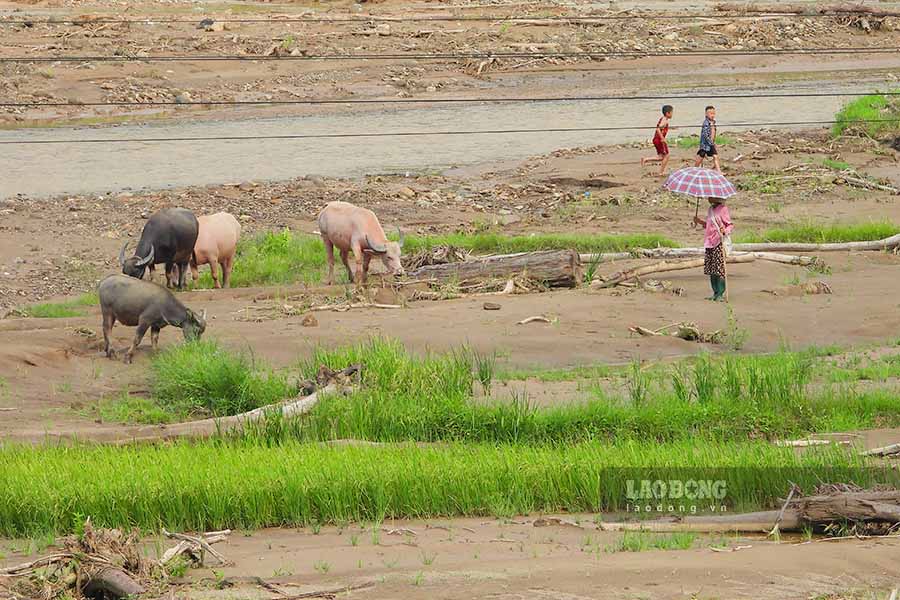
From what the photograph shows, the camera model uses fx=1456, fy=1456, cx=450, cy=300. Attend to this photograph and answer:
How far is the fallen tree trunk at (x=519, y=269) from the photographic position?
17531 mm

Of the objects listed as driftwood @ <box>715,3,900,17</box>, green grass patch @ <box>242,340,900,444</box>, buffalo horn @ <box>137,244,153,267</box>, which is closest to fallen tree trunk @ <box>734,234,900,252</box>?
green grass patch @ <box>242,340,900,444</box>

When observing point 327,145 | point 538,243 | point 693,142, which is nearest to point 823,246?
point 538,243

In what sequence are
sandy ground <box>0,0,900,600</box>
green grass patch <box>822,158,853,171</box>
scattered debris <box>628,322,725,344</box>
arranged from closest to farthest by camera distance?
sandy ground <box>0,0,900,600</box>
scattered debris <box>628,322,725,344</box>
green grass patch <box>822,158,853,171</box>

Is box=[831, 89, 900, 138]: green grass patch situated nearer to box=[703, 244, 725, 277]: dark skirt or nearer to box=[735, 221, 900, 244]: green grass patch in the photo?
box=[735, 221, 900, 244]: green grass patch

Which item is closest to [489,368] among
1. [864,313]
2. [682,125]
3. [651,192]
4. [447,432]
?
[447,432]

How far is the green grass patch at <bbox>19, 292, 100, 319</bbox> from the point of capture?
17.1m

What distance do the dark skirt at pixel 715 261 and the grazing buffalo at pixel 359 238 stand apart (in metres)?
3.79

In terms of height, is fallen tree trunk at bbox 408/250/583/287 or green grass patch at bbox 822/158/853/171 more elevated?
green grass patch at bbox 822/158/853/171

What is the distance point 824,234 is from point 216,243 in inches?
335

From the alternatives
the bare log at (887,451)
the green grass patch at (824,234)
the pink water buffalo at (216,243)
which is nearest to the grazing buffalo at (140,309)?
the pink water buffalo at (216,243)

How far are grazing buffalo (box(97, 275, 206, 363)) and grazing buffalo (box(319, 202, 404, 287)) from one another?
11.0ft

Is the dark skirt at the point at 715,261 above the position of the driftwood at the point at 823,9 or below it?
below

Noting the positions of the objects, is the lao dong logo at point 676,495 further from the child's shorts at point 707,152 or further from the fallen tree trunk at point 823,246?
the child's shorts at point 707,152

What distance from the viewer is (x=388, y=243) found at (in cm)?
1792
